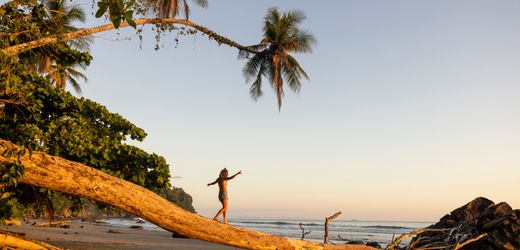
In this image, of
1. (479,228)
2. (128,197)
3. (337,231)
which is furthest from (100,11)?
(337,231)

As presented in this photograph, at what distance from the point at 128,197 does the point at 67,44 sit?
7227 mm

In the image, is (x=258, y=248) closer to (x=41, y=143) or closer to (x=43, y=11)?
(x=41, y=143)

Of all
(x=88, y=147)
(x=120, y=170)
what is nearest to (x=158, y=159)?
(x=120, y=170)

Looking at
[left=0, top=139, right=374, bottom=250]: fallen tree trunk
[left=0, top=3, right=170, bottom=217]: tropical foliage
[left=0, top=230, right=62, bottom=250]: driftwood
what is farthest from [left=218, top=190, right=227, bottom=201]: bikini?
[left=0, top=230, right=62, bottom=250]: driftwood

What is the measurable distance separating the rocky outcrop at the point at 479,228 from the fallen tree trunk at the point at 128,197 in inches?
180

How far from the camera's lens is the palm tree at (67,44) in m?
10.2

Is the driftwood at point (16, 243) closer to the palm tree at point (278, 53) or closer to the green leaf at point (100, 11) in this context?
the green leaf at point (100, 11)

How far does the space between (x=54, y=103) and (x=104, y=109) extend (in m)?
1.30

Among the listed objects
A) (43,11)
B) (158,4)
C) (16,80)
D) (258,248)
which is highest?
(158,4)

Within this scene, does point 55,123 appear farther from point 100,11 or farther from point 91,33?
point 100,11

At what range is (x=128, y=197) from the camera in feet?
18.7

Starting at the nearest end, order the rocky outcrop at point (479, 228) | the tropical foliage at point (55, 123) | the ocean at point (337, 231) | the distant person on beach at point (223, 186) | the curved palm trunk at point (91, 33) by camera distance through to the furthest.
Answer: the tropical foliage at point (55, 123)
the curved palm trunk at point (91, 33)
the rocky outcrop at point (479, 228)
the distant person on beach at point (223, 186)
the ocean at point (337, 231)

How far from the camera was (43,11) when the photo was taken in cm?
979

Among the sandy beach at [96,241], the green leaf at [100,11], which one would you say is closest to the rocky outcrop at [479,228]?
the sandy beach at [96,241]
